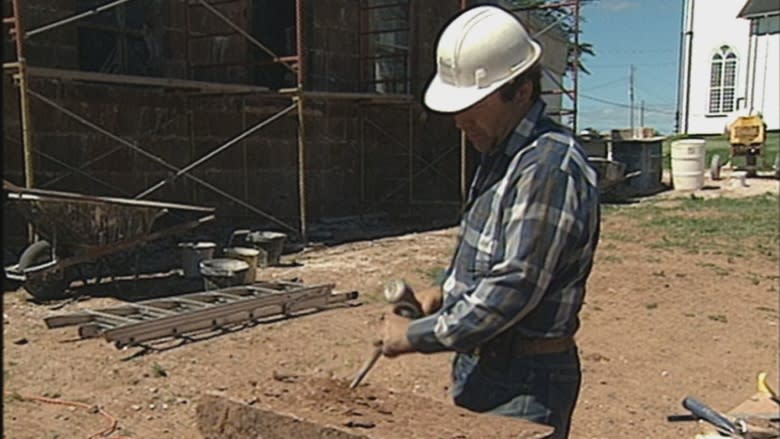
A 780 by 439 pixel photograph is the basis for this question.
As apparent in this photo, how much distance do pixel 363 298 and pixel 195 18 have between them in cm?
533

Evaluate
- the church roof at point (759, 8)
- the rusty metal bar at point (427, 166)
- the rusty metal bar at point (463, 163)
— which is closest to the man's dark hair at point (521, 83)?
the rusty metal bar at point (463, 163)

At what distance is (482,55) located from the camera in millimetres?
1945

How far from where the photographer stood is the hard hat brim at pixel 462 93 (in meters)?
1.96

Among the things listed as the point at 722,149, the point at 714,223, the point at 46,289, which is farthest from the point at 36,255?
the point at 722,149

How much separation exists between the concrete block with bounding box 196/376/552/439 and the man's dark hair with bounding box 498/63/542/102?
82 centimetres

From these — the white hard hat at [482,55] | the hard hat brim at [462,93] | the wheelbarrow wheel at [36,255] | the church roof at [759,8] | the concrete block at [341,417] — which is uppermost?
the church roof at [759,8]

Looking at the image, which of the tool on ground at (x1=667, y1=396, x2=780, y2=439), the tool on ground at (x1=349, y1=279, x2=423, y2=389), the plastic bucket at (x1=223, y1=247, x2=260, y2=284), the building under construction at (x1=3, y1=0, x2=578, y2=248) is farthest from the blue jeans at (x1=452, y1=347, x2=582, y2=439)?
the building under construction at (x1=3, y1=0, x2=578, y2=248)

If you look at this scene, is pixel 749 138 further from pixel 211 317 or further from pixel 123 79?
pixel 211 317

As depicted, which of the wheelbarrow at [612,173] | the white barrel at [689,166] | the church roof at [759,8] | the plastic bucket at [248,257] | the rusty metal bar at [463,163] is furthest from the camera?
the church roof at [759,8]

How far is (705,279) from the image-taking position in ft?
31.2

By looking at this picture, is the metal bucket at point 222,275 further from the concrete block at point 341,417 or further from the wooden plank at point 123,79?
the concrete block at point 341,417

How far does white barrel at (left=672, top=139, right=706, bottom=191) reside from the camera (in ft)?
71.3

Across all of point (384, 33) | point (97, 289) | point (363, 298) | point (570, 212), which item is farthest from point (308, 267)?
point (570, 212)

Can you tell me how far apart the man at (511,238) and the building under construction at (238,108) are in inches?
251
